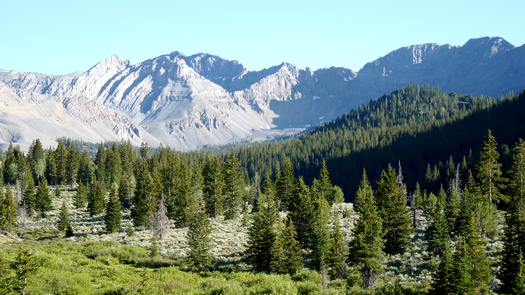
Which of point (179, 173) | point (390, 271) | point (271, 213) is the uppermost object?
point (179, 173)

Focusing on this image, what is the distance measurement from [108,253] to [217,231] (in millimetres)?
20310

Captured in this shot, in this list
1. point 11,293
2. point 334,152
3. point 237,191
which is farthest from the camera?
point 334,152

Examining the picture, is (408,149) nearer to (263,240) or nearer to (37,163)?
(263,240)

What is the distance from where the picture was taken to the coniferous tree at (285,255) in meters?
37.7

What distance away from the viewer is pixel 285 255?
3816 cm

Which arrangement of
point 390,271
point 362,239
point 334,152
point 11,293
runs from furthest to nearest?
1. point 334,152
2. point 390,271
3. point 362,239
4. point 11,293

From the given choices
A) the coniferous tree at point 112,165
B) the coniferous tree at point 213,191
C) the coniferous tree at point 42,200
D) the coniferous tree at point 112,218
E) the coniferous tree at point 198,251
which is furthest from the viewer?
the coniferous tree at point 112,165

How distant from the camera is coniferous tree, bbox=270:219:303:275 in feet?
124

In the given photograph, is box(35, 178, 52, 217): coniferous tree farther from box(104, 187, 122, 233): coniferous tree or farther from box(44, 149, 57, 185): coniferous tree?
box(44, 149, 57, 185): coniferous tree

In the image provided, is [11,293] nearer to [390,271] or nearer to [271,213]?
[271,213]

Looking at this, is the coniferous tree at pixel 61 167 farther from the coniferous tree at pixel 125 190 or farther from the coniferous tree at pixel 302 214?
the coniferous tree at pixel 302 214

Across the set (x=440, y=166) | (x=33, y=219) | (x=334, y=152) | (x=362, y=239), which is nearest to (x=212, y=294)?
(x=362, y=239)

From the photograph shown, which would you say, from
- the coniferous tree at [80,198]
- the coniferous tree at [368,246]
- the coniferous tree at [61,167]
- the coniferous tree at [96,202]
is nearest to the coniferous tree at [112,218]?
the coniferous tree at [96,202]

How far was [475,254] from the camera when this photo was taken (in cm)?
2844
